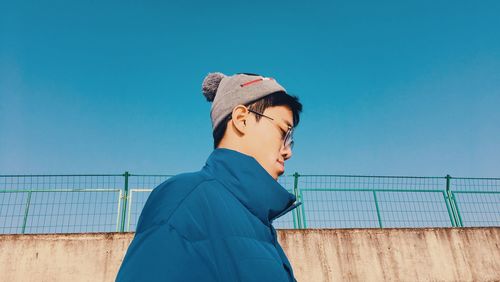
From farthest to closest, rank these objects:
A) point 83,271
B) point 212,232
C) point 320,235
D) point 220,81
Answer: point 320,235, point 83,271, point 220,81, point 212,232

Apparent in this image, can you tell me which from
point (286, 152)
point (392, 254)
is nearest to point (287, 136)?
point (286, 152)

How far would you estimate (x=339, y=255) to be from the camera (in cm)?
626

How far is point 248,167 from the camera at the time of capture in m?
1.07

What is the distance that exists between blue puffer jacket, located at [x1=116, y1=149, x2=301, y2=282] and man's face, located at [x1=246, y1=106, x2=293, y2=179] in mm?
251

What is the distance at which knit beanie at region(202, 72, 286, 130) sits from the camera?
144 centimetres

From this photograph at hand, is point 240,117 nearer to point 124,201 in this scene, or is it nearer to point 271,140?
point 271,140

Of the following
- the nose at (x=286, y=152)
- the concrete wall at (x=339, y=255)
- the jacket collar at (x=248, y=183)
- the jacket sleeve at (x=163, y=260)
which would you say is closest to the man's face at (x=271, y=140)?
the nose at (x=286, y=152)

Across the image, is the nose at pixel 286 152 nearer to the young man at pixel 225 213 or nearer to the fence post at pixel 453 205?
the young man at pixel 225 213

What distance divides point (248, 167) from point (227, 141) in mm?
305

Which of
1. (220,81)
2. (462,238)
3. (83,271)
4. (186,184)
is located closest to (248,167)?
(186,184)

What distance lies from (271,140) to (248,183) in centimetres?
35

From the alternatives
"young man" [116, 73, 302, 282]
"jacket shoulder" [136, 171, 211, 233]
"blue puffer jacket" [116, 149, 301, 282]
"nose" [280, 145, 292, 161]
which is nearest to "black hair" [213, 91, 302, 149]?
A: "young man" [116, 73, 302, 282]

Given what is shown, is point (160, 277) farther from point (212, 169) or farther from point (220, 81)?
point (220, 81)

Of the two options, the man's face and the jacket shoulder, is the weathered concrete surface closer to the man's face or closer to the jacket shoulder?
the man's face
